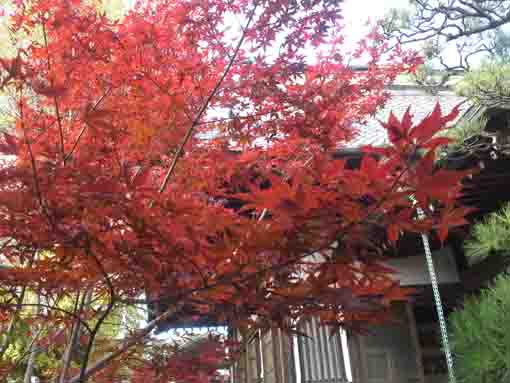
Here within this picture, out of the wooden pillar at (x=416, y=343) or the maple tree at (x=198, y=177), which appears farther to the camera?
the wooden pillar at (x=416, y=343)

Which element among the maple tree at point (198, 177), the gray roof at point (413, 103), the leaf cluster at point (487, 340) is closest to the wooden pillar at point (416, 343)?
the leaf cluster at point (487, 340)

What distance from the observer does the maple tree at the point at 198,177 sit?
1322mm

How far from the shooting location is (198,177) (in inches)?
98.3

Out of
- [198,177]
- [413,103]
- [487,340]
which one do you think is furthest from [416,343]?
[413,103]

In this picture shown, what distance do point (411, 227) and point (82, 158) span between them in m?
1.22

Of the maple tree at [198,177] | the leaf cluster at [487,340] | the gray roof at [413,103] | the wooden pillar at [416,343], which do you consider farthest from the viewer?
the gray roof at [413,103]

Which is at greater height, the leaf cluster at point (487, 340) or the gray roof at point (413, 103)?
the gray roof at point (413, 103)

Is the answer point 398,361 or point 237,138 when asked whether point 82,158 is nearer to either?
point 237,138

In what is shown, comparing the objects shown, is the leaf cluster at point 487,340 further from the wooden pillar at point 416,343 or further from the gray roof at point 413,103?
the gray roof at point 413,103

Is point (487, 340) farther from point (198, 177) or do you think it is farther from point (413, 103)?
point (413, 103)

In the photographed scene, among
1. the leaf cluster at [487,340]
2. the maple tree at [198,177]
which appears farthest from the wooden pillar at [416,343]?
the maple tree at [198,177]

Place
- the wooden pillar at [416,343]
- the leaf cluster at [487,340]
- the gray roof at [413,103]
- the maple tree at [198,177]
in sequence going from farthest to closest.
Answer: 1. the gray roof at [413,103]
2. the wooden pillar at [416,343]
3. the leaf cluster at [487,340]
4. the maple tree at [198,177]

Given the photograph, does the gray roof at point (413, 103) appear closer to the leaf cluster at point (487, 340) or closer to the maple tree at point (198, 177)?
the leaf cluster at point (487, 340)

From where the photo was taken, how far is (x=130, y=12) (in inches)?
109
